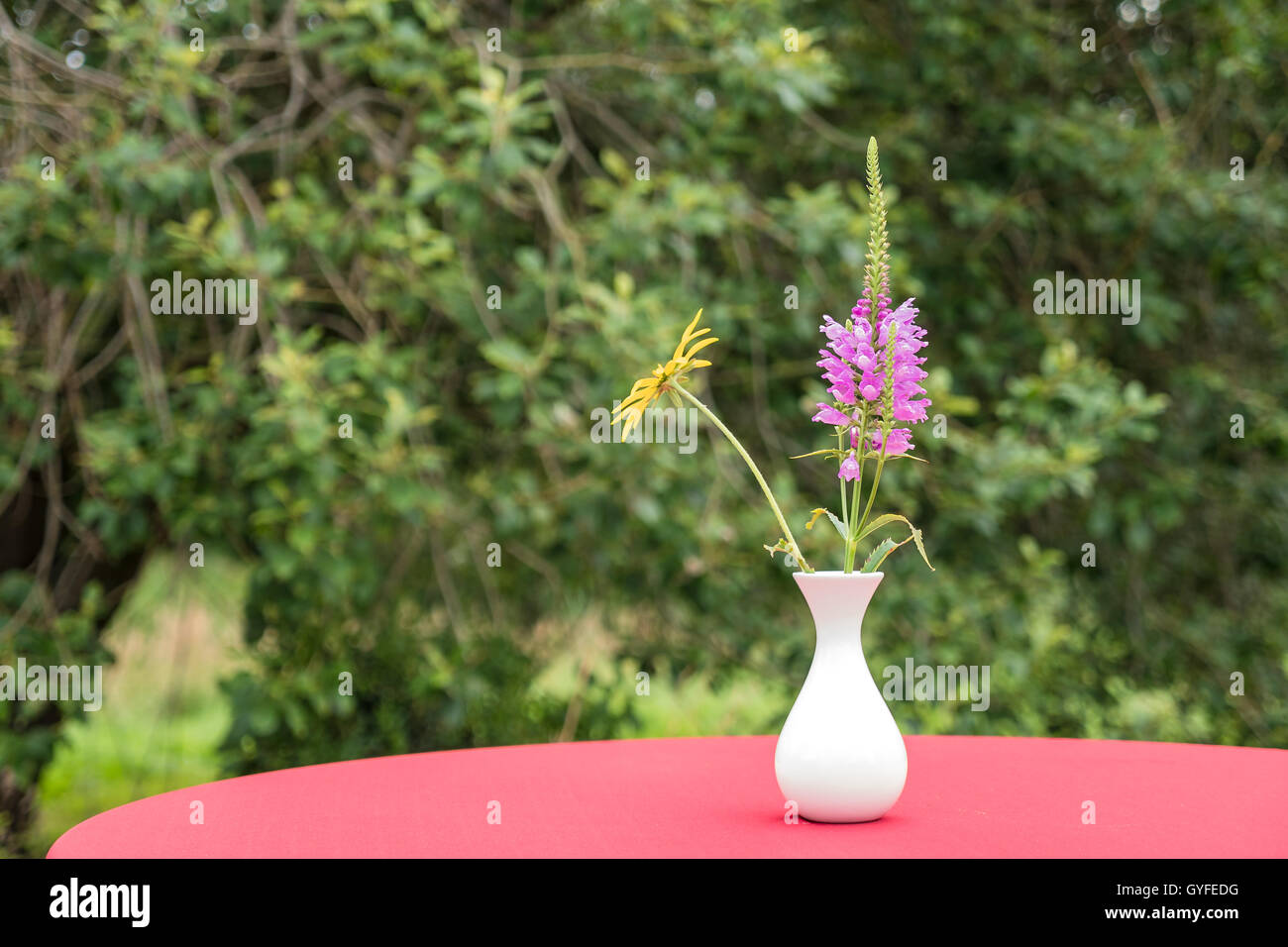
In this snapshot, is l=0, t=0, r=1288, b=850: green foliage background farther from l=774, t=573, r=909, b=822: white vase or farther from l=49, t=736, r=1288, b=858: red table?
l=774, t=573, r=909, b=822: white vase

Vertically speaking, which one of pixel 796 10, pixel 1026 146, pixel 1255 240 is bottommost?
pixel 1255 240

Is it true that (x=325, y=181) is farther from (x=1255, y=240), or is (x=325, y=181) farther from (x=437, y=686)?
(x=1255, y=240)

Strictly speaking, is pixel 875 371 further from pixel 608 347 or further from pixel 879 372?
pixel 608 347

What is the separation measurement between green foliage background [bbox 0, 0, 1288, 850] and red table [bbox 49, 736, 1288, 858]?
1.20 m

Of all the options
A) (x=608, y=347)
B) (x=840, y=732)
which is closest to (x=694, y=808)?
(x=840, y=732)

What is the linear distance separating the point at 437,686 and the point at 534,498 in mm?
503

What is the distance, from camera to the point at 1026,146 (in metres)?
3.59

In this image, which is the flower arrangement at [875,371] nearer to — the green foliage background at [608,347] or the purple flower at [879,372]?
the purple flower at [879,372]

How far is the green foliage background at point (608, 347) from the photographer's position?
292 centimetres

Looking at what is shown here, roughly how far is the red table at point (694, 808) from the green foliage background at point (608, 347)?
3.92ft

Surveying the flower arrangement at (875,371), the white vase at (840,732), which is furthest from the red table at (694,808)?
the flower arrangement at (875,371)

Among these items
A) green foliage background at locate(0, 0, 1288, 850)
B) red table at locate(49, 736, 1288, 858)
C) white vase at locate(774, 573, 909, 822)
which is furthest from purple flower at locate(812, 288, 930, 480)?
green foliage background at locate(0, 0, 1288, 850)

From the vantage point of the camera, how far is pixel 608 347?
288cm
